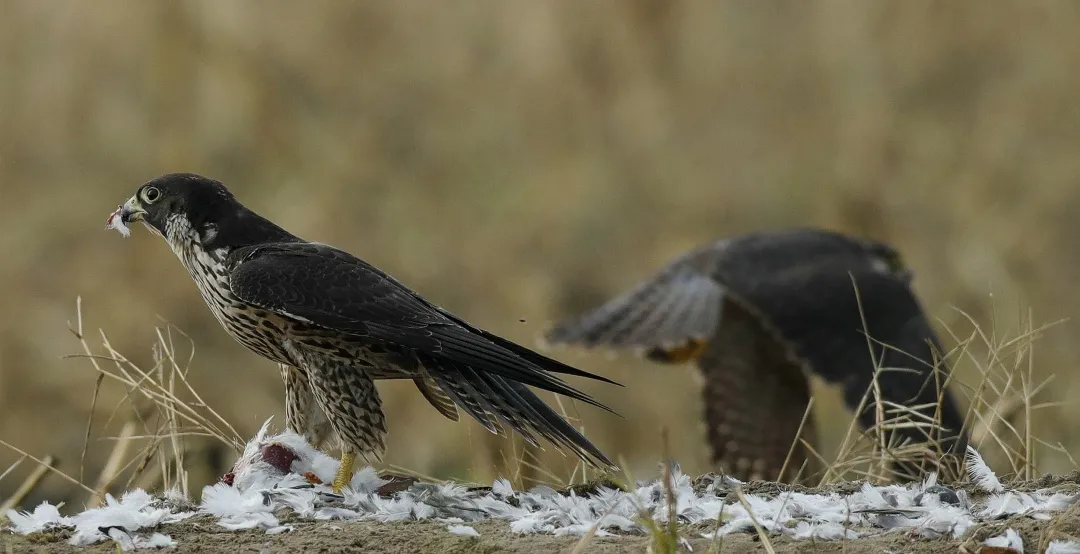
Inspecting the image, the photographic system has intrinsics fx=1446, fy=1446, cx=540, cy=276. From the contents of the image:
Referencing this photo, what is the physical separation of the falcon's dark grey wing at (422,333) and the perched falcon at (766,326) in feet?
6.28

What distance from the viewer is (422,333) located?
3.19m

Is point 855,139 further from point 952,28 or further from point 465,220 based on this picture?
point 465,220

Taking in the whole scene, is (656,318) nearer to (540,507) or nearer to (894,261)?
(894,261)

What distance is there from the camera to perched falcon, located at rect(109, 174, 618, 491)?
3.17 meters

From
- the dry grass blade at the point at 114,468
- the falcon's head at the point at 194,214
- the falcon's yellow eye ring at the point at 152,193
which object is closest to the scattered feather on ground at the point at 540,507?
the dry grass blade at the point at 114,468

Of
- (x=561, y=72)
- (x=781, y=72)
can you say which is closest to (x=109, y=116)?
(x=561, y=72)

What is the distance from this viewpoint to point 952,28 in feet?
31.2

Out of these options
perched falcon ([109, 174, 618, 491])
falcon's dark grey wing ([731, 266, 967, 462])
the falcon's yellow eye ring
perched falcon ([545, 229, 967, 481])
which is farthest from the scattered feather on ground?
perched falcon ([545, 229, 967, 481])

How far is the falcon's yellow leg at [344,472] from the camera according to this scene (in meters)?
3.23

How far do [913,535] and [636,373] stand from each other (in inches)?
186

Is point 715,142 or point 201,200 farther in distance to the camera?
point 715,142

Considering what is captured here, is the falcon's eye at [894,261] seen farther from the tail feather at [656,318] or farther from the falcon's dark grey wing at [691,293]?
the tail feather at [656,318]

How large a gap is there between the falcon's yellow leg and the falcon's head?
1.94 feet

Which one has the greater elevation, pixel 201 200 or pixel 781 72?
pixel 781 72
